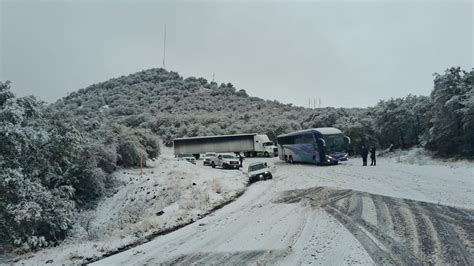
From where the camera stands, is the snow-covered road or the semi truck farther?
the semi truck

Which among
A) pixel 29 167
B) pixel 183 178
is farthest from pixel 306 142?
pixel 29 167

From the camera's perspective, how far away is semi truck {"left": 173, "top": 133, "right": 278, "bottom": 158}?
190 feet

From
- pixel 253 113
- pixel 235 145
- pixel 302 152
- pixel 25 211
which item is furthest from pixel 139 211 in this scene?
pixel 253 113

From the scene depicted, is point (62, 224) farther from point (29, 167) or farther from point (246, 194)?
point (246, 194)

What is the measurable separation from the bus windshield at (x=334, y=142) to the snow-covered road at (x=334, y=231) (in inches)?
576

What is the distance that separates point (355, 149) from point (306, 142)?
18706 millimetres

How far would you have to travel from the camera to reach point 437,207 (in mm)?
13570

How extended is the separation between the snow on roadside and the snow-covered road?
1043mm

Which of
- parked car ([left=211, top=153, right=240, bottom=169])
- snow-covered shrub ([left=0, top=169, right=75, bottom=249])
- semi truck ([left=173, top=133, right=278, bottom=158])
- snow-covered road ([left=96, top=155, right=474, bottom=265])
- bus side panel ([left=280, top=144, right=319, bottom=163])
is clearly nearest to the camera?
snow-covered road ([left=96, top=155, right=474, bottom=265])

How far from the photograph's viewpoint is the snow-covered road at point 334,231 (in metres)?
8.88

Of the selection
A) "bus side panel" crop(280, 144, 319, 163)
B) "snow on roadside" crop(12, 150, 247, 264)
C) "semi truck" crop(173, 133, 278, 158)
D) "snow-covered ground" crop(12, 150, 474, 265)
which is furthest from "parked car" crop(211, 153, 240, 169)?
"semi truck" crop(173, 133, 278, 158)

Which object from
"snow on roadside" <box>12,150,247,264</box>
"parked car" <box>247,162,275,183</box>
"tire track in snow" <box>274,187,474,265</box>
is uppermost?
"parked car" <box>247,162,275,183</box>

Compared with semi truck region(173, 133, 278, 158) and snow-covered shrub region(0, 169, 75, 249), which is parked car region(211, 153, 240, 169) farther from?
snow-covered shrub region(0, 169, 75, 249)

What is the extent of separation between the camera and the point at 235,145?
2322 inches
